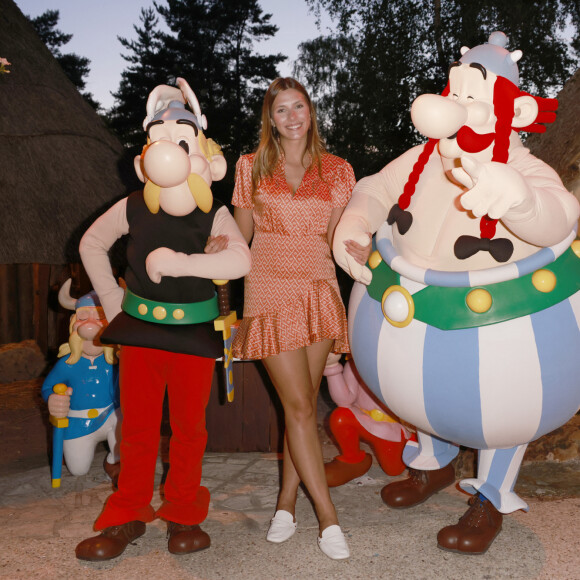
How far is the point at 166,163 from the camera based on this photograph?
2.40 m

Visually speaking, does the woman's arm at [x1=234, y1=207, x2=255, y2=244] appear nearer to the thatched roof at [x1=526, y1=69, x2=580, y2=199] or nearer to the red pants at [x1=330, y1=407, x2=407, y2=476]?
the red pants at [x1=330, y1=407, x2=407, y2=476]

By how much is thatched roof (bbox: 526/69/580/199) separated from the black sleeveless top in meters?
2.34

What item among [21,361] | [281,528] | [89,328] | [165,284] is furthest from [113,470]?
[21,361]

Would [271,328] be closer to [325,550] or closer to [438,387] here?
[438,387]

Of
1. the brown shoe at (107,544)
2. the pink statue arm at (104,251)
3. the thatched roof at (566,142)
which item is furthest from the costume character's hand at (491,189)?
the thatched roof at (566,142)

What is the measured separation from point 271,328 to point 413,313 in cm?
61

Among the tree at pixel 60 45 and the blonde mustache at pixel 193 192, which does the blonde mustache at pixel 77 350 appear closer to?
the blonde mustache at pixel 193 192

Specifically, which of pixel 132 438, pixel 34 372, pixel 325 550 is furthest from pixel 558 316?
pixel 34 372

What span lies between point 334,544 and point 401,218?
1363 millimetres

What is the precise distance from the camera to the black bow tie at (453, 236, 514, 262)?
92.9 inches

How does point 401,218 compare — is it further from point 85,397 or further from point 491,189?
point 85,397

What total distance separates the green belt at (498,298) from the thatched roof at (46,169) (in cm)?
469

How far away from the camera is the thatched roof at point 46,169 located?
6289 millimetres

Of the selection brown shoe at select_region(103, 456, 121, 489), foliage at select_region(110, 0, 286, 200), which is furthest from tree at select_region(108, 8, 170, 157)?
brown shoe at select_region(103, 456, 121, 489)
